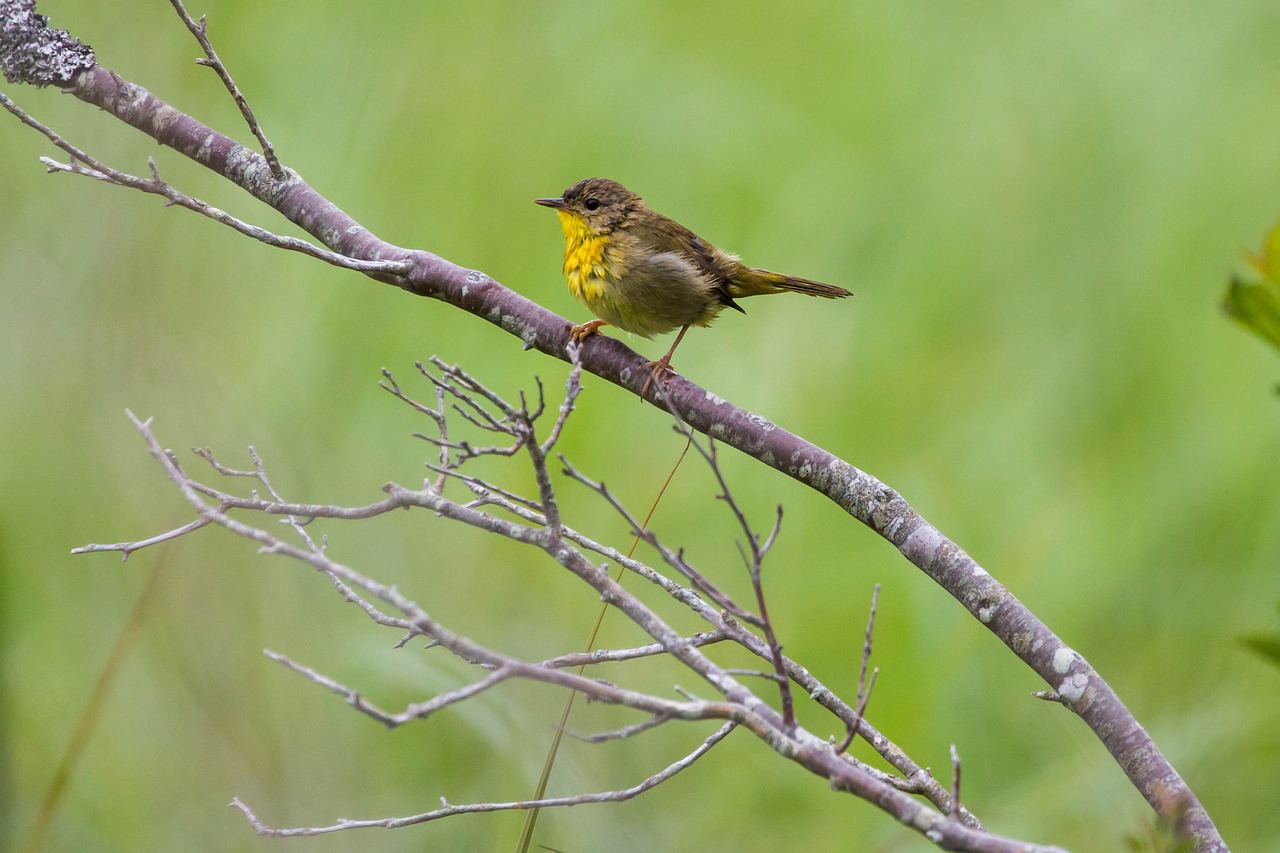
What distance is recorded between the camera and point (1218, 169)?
5895mm

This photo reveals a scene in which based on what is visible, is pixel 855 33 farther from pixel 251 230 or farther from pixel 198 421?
pixel 251 230

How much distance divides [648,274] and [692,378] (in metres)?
2.22

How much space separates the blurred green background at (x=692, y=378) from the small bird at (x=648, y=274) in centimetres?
76

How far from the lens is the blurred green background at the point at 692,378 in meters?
3.54

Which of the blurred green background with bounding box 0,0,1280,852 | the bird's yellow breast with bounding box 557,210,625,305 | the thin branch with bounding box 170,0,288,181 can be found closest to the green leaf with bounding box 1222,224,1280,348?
the blurred green background with bounding box 0,0,1280,852

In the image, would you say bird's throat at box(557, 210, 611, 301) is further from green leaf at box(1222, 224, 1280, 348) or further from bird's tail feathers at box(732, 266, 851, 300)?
green leaf at box(1222, 224, 1280, 348)

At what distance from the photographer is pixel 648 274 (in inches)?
121

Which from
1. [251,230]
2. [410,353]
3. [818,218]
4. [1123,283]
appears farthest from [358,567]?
[1123,283]

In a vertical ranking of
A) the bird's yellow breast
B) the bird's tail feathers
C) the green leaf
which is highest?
the bird's tail feathers

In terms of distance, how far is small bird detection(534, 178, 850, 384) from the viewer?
10.1ft

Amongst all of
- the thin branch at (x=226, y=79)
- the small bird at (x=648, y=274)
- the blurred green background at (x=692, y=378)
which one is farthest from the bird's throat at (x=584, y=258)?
the thin branch at (x=226, y=79)

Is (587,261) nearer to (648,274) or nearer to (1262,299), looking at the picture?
(648,274)

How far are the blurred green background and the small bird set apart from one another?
0.76 meters

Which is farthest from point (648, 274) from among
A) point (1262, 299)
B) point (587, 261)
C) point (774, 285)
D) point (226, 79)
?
point (1262, 299)
